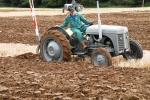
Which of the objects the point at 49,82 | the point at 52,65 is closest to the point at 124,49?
the point at 52,65

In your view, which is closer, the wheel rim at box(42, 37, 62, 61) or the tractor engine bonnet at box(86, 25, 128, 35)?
the tractor engine bonnet at box(86, 25, 128, 35)

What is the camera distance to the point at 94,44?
10117 millimetres

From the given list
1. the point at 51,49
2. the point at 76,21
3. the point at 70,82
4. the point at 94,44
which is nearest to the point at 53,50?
the point at 51,49

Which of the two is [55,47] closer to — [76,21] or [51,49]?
[51,49]

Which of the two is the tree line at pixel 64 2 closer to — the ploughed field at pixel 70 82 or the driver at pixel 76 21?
the driver at pixel 76 21

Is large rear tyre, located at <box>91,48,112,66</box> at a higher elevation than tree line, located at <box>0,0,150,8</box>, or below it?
higher

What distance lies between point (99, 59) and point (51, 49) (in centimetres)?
159

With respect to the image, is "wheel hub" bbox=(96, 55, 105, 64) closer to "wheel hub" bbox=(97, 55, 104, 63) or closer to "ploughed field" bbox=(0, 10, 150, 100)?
"wheel hub" bbox=(97, 55, 104, 63)

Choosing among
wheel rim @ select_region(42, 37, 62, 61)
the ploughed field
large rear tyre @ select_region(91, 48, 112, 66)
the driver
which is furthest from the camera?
the driver

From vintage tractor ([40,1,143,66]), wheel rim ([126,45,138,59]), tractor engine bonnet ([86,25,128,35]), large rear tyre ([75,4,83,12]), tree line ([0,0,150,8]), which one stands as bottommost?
tree line ([0,0,150,8])

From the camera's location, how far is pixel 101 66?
8.94m

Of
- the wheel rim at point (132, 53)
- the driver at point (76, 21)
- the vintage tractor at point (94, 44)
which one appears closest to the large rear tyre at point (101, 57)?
the vintage tractor at point (94, 44)

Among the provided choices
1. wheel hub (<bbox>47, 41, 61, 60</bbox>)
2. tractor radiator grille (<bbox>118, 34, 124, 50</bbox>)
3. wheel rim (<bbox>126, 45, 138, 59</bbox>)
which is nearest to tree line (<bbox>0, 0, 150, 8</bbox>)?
wheel rim (<bbox>126, 45, 138, 59</bbox>)

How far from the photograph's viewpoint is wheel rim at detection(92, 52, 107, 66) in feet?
30.2
